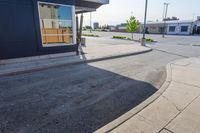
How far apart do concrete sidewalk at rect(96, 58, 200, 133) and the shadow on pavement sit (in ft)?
1.08

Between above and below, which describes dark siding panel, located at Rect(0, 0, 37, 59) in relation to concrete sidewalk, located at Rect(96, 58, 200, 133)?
above

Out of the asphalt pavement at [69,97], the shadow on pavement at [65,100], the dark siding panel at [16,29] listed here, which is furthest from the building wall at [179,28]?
the dark siding panel at [16,29]

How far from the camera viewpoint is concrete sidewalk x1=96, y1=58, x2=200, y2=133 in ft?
9.75

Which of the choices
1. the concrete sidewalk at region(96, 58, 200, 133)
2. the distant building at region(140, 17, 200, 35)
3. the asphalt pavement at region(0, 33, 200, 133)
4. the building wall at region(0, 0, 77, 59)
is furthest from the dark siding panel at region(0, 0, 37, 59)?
the distant building at region(140, 17, 200, 35)

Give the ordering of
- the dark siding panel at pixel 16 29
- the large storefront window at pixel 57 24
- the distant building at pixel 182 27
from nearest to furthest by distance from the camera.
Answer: the dark siding panel at pixel 16 29 → the large storefront window at pixel 57 24 → the distant building at pixel 182 27

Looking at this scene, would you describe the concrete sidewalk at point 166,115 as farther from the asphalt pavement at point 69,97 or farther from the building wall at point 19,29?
the building wall at point 19,29

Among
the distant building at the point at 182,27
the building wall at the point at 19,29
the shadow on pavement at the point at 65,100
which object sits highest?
the distant building at the point at 182,27

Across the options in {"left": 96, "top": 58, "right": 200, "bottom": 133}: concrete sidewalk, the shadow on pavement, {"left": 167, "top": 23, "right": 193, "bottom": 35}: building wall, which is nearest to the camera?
{"left": 96, "top": 58, "right": 200, "bottom": 133}: concrete sidewalk

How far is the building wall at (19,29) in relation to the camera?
7.32 m

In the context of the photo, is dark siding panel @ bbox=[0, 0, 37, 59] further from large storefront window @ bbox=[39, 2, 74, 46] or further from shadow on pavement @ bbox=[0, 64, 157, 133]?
shadow on pavement @ bbox=[0, 64, 157, 133]

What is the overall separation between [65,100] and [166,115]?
8.42ft

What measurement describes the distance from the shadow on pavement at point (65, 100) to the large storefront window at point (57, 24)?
177 inches

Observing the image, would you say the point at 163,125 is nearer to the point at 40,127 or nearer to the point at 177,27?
the point at 40,127

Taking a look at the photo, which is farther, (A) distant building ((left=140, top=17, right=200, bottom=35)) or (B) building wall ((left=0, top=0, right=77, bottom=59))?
(A) distant building ((left=140, top=17, right=200, bottom=35))
